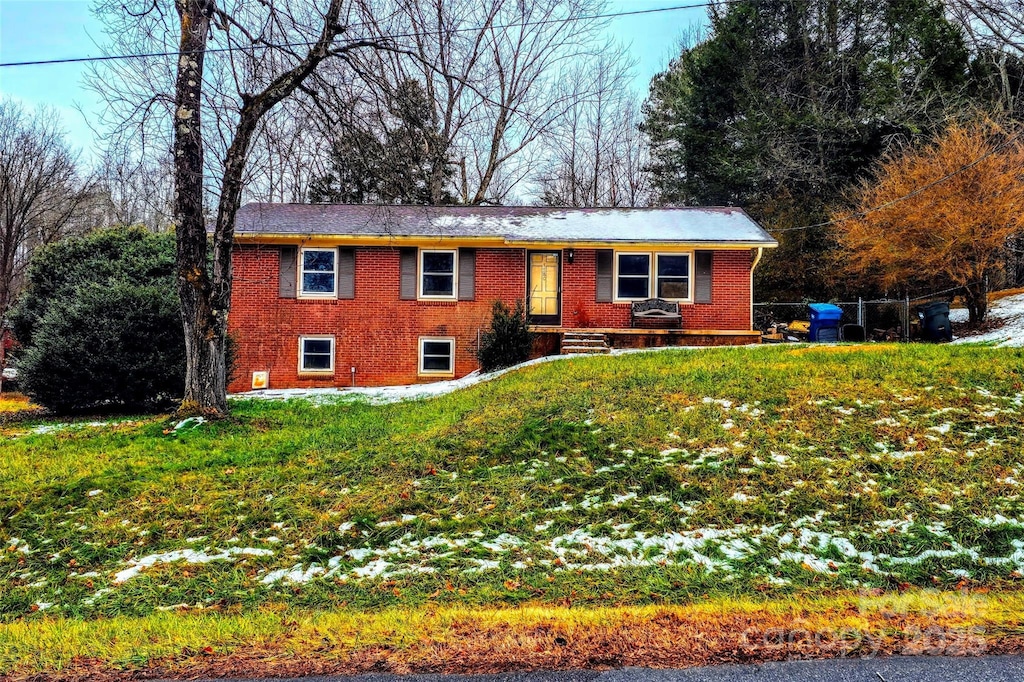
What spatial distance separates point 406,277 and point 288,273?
2.95 m

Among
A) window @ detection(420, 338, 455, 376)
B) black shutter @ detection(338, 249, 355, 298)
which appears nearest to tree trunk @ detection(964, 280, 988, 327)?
window @ detection(420, 338, 455, 376)

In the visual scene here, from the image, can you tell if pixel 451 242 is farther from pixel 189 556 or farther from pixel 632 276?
pixel 189 556

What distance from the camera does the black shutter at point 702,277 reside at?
16.2m

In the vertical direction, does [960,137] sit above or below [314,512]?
above

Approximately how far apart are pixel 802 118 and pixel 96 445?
2637 cm

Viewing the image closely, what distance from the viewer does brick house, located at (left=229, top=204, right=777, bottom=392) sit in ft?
51.8

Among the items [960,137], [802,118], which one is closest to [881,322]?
[960,137]

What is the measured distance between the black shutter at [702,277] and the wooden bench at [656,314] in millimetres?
760

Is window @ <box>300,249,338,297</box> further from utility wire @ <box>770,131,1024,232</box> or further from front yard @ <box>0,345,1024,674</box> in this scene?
utility wire @ <box>770,131,1024,232</box>

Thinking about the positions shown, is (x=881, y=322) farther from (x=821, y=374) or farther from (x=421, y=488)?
(x=421, y=488)

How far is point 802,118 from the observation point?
2548 cm

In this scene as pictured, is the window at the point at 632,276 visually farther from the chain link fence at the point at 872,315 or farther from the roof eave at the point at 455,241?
the chain link fence at the point at 872,315

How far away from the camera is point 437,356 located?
16156 millimetres

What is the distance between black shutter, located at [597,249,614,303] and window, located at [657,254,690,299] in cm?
125
